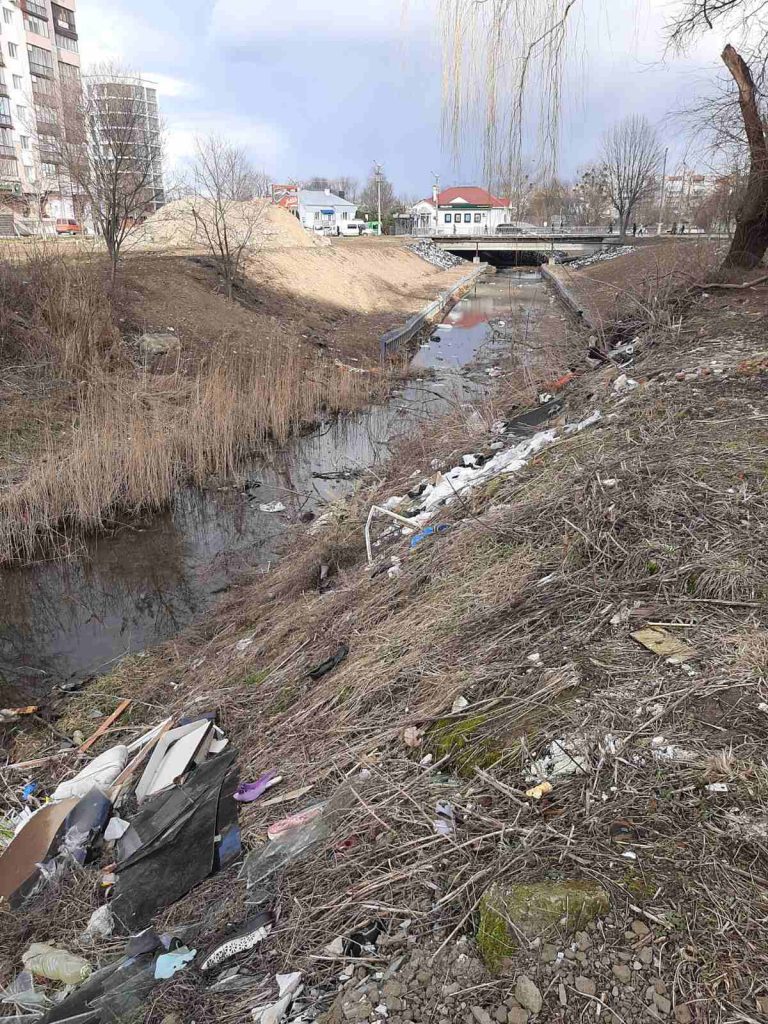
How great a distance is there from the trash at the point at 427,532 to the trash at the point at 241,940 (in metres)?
2.74

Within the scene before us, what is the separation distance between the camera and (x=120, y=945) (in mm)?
2271

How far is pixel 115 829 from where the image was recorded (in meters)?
2.93

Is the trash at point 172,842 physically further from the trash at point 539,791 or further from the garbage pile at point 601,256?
the garbage pile at point 601,256

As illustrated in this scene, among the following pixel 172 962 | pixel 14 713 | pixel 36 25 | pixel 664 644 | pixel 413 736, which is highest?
pixel 36 25

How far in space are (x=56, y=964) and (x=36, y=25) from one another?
54.2m

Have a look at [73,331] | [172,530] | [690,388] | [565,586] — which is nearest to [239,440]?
[172,530]

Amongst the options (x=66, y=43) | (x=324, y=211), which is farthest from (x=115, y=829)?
(x=324, y=211)

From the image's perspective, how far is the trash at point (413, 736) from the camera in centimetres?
240

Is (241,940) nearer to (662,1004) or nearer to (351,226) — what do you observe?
(662,1004)

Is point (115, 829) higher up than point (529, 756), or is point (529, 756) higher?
point (529, 756)

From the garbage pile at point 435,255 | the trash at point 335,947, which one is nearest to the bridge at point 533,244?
the garbage pile at point 435,255

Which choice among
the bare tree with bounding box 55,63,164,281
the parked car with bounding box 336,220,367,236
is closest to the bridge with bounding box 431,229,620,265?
the parked car with bounding box 336,220,367,236

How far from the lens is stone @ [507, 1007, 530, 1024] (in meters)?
1.37

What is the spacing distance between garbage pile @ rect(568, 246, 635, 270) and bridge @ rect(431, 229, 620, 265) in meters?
1.86
